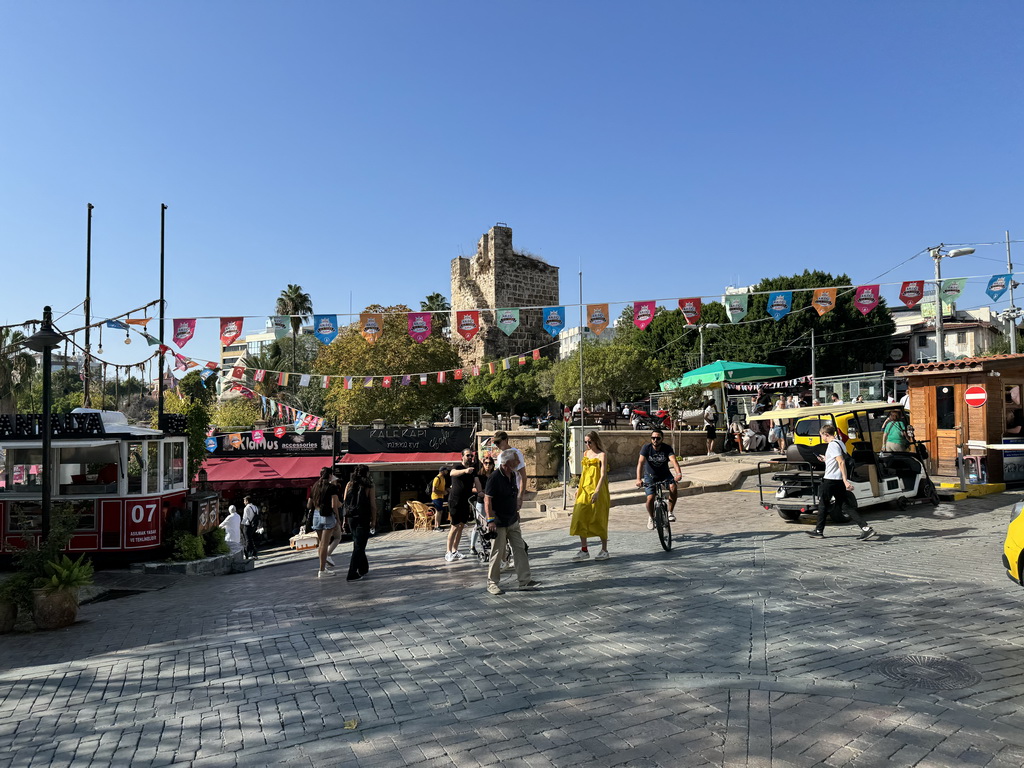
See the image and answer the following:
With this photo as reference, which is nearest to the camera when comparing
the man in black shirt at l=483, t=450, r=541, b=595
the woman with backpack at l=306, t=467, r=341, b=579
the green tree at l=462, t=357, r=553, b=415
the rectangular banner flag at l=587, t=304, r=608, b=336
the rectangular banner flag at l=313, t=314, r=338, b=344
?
the man in black shirt at l=483, t=450, r=541, b=595

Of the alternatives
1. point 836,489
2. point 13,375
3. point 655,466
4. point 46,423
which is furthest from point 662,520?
point 13,375

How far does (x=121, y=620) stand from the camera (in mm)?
7824

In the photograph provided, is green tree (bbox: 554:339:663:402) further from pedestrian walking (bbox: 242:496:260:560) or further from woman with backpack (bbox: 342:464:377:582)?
woman with backpack (bbox: 342:464:377:582)

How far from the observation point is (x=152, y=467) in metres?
12.3

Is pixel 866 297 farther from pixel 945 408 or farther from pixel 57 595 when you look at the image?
pixel 57 595

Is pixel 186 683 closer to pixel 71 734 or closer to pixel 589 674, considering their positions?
pixel 71 734

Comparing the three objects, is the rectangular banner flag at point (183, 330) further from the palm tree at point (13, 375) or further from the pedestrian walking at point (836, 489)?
the pedestrian walking at point (836, 489)

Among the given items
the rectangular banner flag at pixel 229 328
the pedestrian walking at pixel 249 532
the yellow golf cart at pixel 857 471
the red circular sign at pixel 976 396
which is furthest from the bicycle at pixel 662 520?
the rectangular banner flag at pixel 229 328

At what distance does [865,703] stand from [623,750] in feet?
5.16

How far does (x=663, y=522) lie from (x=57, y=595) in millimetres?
6918

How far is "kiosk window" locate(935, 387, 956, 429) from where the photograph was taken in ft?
46.9

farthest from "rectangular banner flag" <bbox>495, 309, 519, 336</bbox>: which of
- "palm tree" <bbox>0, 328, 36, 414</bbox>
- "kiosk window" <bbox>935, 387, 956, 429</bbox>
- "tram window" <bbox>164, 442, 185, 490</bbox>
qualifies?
"palm tree" <bbox>0, 328, 36, 414</bbox>

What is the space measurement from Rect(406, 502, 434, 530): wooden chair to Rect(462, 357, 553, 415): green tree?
3514 centimetres

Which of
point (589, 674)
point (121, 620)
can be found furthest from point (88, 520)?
point (589, 674)
